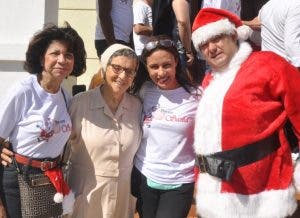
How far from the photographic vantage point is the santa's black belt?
2.95m

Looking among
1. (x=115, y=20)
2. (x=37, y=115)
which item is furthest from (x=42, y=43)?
(x=115, y=20)

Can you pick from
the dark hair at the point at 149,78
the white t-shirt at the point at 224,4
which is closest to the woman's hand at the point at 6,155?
the dark hair at the point at 149,78

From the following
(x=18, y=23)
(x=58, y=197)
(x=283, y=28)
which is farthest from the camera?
(x=18, y=23)

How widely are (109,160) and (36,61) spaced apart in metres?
0.73

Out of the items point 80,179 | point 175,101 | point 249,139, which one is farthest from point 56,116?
point 249,139

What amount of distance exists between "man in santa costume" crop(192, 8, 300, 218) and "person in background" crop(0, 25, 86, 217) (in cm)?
80

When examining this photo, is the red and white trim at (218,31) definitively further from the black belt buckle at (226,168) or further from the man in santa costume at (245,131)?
the black belt buckle at (226,168)

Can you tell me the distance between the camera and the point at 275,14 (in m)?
4.28

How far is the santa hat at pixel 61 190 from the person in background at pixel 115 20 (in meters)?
1.83

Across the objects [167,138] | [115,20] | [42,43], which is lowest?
[167,138]

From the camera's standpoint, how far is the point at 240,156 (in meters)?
2.96

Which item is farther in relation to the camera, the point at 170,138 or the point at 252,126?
the point at 170,138

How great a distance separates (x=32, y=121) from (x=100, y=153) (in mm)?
483

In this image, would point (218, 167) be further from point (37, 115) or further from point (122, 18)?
point (122, 18)
